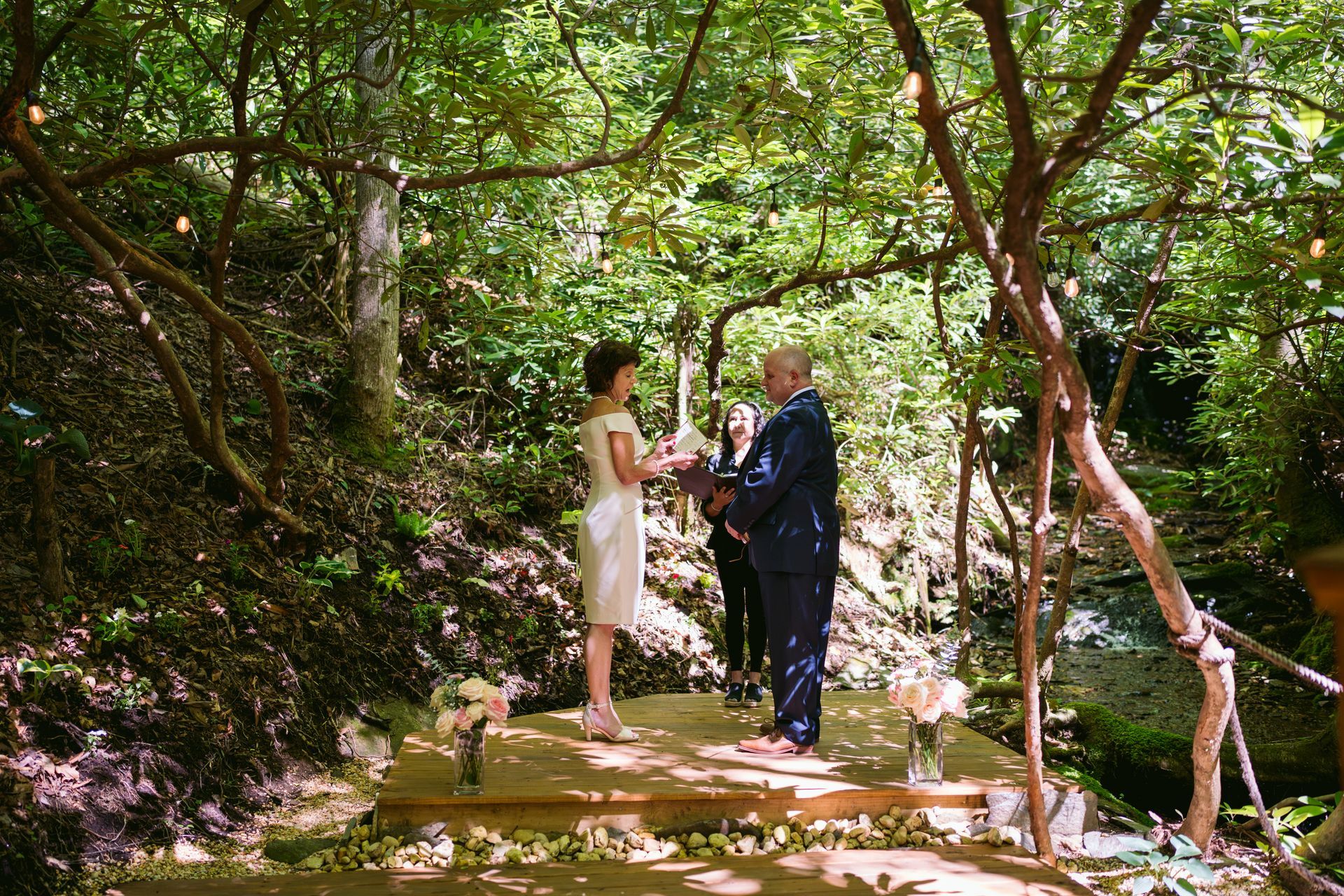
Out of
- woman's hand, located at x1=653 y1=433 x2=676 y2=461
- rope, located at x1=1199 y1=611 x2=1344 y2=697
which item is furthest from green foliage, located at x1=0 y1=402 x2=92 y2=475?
rope, located at x1=1199 y1=611 x2=1344 y2=697

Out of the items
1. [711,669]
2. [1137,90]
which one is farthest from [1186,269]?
[711,669]

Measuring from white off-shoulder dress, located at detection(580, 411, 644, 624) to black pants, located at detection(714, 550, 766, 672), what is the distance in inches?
31.1

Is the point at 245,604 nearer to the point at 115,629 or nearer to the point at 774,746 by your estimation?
the point at 115,629

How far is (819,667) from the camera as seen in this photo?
15.4ft

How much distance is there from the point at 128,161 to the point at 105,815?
8.95 ft

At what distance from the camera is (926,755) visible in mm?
4336

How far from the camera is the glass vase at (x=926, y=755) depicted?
4.33 meters

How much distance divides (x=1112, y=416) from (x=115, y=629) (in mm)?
5230

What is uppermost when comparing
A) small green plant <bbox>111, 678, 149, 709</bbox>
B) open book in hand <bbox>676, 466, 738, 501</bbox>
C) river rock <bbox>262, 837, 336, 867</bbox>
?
open book in hand <bbox>676, 466, 738, 501</bbox>

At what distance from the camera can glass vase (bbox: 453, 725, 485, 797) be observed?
4.12 meters

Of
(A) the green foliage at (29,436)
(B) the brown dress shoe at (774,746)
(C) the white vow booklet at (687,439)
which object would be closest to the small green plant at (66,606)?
(A) the green foliage at (29,436)

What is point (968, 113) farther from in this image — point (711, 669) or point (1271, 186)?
point (711, 669)

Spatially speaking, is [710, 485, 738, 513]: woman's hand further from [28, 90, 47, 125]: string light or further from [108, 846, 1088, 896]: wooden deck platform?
[28, 90, 47, 125]: string light

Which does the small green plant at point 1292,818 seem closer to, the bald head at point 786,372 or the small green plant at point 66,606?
the bald head at point 786,372
